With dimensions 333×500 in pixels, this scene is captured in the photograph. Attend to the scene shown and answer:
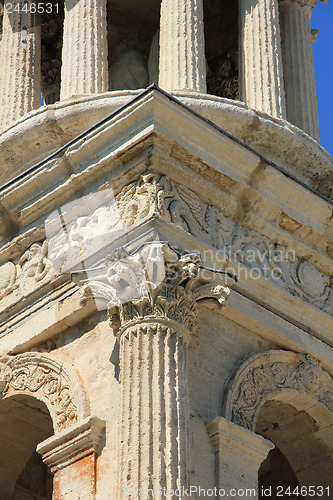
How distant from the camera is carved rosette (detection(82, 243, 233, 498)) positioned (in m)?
13.0

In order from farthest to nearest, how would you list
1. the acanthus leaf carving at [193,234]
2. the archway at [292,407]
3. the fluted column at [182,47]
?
the fluted column at [182,47]
the acanthus leaf carving at [193,234]
the archway at [292,407]

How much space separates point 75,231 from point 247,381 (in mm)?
2659

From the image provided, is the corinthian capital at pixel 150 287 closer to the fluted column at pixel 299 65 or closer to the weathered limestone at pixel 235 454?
the weathered limestone at pixel 235 454

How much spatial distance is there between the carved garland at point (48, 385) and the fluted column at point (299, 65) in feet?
20.7

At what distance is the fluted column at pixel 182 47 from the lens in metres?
18.1

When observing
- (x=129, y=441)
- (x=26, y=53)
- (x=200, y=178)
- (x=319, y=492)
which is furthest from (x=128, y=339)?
(x=26, y=53)

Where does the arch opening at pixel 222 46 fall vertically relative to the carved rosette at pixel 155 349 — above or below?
above

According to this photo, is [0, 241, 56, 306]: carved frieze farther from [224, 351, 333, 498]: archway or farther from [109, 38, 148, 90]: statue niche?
[109, 38, 148, 90]: statue niche

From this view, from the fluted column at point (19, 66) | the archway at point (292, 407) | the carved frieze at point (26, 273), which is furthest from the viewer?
the fluted column at point (19, 66)

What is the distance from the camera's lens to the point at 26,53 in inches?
797

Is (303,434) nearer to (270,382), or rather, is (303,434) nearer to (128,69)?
(270,382)

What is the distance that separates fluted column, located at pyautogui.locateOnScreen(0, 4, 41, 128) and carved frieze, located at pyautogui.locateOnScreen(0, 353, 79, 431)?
4729mm

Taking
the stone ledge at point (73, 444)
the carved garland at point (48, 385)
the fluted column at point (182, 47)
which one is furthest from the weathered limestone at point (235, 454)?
the fluted column at point (182, 47)

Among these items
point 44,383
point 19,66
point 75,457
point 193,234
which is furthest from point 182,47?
point 75,457
